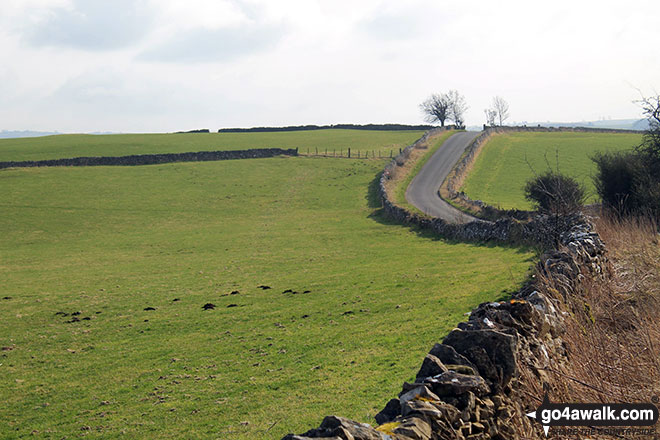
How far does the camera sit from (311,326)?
17703mm

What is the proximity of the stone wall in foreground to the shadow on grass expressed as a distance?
21604 mm

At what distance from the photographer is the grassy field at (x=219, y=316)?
12102mm

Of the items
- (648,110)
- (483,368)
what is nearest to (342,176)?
(648,110)

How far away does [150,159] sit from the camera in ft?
246

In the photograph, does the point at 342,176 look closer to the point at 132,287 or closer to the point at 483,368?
the point at 132,287

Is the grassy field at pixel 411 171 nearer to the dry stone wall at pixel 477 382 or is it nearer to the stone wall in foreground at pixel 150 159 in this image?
the stone wall in foreground at pixel 150 159

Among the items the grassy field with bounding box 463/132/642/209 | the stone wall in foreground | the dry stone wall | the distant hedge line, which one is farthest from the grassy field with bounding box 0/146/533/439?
the distant hedge line

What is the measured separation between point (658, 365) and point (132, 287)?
2400 centimetres

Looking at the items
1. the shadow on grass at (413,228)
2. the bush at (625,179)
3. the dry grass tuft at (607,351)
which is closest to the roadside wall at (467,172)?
the shadow on grass at (413,228)

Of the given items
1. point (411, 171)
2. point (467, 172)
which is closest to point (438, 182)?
point (467, 172)

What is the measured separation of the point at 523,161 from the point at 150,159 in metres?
49.8

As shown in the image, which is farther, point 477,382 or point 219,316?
point 219,316

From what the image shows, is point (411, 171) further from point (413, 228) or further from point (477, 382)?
point (477, 382)

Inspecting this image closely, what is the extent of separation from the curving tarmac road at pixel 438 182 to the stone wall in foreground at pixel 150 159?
21.6 m
